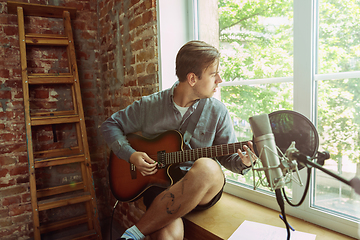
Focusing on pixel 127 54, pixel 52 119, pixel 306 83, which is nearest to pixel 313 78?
pixel 306 83

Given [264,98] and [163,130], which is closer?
[264,98]

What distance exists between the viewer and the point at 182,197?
1.17m

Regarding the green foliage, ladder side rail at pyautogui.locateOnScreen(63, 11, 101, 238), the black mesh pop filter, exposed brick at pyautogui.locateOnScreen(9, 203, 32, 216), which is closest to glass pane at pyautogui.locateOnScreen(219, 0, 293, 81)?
the green foliage

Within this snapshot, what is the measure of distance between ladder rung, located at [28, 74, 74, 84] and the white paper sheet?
174 cm

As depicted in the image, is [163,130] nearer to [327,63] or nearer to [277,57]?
[277,57]

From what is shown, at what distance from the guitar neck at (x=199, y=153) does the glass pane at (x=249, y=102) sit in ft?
1.15

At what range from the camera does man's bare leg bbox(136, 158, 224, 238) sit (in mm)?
1164

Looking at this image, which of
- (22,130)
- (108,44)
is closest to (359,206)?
(108,44)

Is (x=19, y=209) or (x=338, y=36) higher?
(x=338, y=36)

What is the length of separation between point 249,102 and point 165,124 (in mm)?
506

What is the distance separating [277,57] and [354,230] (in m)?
0.86

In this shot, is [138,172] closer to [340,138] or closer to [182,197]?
[182,197]

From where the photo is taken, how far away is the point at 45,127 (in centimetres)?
225

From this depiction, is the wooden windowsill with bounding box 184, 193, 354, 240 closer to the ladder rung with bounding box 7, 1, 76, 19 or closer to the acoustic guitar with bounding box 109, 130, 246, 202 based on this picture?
the acoustic guitar with bounding box 109, 130, 246, 202
